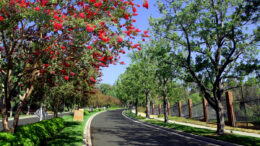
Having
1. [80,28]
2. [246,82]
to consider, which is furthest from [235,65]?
[80,28]

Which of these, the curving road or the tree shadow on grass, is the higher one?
the tree shadow on grass

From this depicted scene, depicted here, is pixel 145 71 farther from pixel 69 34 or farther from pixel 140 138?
pixel 69 34

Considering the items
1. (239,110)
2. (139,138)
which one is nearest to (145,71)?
(239,110)

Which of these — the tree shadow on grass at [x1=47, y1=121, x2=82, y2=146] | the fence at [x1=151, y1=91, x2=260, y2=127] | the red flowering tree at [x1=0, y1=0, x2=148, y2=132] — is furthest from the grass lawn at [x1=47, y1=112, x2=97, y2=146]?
the fence at [x1=151, y1=91, x2=260, y2=127]

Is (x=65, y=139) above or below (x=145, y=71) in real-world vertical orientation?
below

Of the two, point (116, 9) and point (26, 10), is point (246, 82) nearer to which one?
point (116, 9)

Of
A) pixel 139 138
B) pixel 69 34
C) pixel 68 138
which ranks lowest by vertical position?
pixel 139 138

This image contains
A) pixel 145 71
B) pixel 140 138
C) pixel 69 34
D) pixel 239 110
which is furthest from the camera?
pixel 145 71

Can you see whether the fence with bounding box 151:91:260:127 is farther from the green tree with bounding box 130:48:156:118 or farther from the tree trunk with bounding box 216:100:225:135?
the green tree with bounding box 130:48:156:118

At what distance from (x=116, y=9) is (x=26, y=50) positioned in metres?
4.47

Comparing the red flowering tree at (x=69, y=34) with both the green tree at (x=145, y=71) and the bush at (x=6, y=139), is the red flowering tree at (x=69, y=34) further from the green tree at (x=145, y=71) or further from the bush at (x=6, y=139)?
the green tree at (x=145, y=71)

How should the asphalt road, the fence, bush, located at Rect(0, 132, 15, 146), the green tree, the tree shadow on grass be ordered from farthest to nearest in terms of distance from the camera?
the green tree → the fence → the asphalt road → the tree shadow on grass → bush, located at Rect(0, 132, 15, 146)

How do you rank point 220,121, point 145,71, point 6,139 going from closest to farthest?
point 6,139 → point 220,121 → point 145,71

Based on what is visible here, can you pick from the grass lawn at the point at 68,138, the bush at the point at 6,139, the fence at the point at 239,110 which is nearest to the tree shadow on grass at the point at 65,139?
the grass lawn at the point at 68,138
